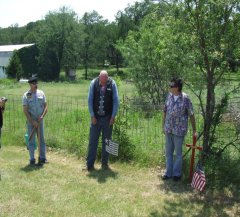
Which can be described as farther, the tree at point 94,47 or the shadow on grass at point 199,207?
the tree at point 94,47

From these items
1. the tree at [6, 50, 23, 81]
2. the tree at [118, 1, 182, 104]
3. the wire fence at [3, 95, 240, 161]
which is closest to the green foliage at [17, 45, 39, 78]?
the tree at [6, 50, 23, 81]

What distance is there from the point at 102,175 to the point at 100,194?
3.05 ft

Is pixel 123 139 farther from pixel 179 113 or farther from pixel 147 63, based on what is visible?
pixel 147 63

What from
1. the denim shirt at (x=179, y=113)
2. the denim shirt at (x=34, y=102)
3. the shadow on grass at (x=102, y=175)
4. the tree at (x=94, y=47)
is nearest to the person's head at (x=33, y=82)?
the denim shirt at (x=34, y=102)

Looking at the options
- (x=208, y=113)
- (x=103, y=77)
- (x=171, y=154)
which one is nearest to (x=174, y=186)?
(x=171, y=154)

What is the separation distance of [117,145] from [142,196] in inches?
56.7

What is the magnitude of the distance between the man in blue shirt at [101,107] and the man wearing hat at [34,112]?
1050 mm

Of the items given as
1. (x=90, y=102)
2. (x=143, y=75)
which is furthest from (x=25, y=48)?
(x=90, y=102)

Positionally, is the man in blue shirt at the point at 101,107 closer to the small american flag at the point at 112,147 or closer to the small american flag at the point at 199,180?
the small american flag at the point at 112,147

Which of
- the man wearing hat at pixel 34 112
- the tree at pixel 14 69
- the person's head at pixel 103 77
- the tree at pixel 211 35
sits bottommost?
the tree at pixel 14 69

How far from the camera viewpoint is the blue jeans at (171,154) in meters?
6.63

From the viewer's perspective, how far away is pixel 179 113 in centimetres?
654

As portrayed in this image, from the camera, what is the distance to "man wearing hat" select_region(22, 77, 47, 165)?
7629mm

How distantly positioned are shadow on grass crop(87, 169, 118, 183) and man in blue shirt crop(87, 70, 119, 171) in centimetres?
22
